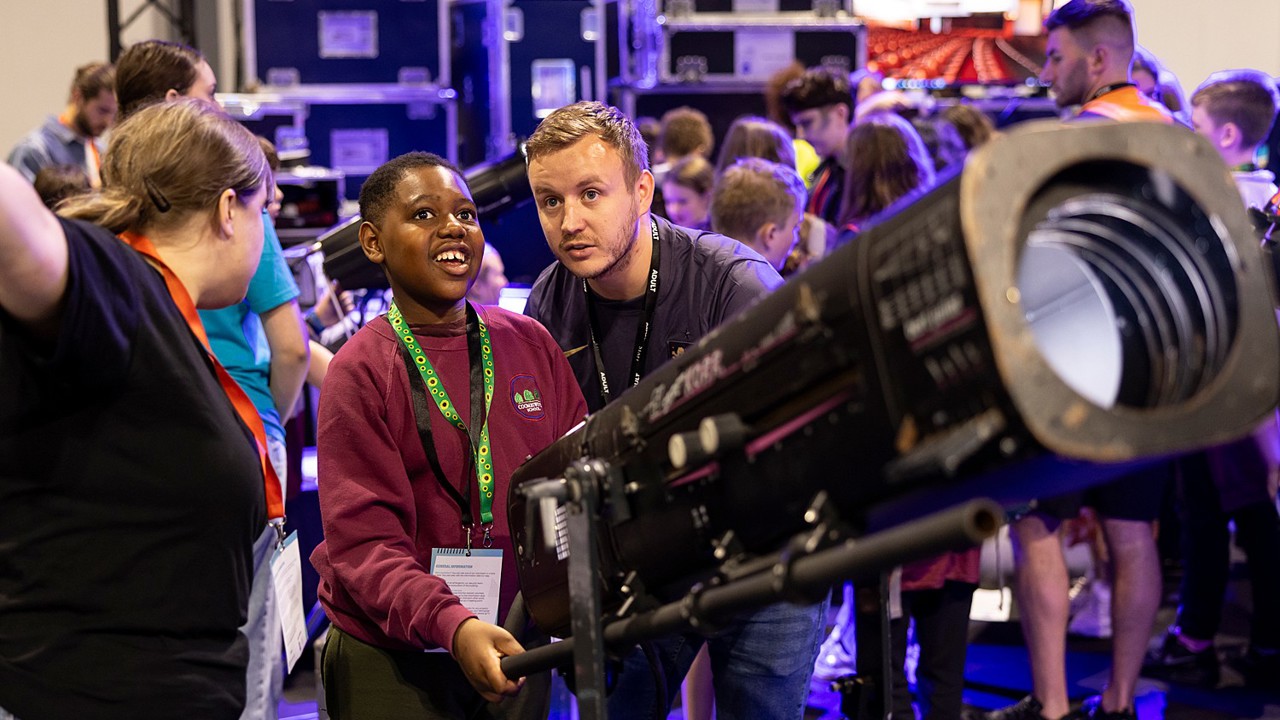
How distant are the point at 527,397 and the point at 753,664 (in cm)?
61

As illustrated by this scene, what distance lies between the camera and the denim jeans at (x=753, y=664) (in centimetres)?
219

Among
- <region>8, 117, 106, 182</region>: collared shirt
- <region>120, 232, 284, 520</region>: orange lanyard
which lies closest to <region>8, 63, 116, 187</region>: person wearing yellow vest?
<region>8, 117, 106, 182</region>: collared shirt

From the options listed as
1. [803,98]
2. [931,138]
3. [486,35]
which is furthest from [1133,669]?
[486,35]

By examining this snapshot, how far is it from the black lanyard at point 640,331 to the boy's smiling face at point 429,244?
12.1 inches

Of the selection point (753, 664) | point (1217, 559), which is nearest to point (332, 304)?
point (753, 664)

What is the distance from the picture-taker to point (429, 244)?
2068mm

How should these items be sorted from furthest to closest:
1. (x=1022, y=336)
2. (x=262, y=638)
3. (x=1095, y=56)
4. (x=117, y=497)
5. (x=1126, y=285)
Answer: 1. (x=1095, y=56)
2. (x=262, y=638)
3. (x=117, y=497)
4. (x=1126, y=285)
5. (x=1022, y=336)

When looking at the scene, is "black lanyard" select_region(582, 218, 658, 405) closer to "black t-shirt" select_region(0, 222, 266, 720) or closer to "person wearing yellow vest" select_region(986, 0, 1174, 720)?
"black t-shirt" select_region(0, 222, 266, 720)

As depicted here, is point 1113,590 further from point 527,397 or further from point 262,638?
point 262,638

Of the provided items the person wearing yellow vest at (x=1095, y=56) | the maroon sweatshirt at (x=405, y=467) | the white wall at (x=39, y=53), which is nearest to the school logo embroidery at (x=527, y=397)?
the maroon sweatshirt at (x=405, y=467)

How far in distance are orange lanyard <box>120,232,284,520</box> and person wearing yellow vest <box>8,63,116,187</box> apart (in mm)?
4621

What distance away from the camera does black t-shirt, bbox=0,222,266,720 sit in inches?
60.3

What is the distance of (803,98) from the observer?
5.32 m

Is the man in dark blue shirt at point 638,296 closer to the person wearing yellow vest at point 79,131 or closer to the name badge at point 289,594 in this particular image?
the name badge at point 289,594
